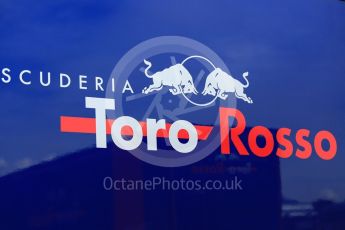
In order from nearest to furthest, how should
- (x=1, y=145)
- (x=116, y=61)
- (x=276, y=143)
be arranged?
(x=1, y=145), (x=116, y=61), (x=276, y=143)

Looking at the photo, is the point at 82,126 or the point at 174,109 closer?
the point at 82,126

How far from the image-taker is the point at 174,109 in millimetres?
2041

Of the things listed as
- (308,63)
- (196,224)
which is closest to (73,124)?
(196,224)

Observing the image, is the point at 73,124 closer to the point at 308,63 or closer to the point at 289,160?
the point at 289,160

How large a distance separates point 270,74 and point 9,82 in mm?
993

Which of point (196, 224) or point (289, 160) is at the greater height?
point (289, 160)

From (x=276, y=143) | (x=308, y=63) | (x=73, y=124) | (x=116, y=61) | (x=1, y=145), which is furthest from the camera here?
(x=308, y=63)

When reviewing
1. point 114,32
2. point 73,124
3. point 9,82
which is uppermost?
point 114,32

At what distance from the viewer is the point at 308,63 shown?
2.40m

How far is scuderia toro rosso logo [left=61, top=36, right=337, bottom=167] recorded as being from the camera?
194 centimetres

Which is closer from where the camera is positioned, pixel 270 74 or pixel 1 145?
pixel 1 145

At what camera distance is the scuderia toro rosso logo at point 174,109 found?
1.94m

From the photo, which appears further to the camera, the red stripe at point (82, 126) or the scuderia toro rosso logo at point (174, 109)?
the scuderia toro rosso logo at point (174, 109)

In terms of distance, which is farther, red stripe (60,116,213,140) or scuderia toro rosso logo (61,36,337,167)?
scuderia toro rosso logo (61,36,337,167)
